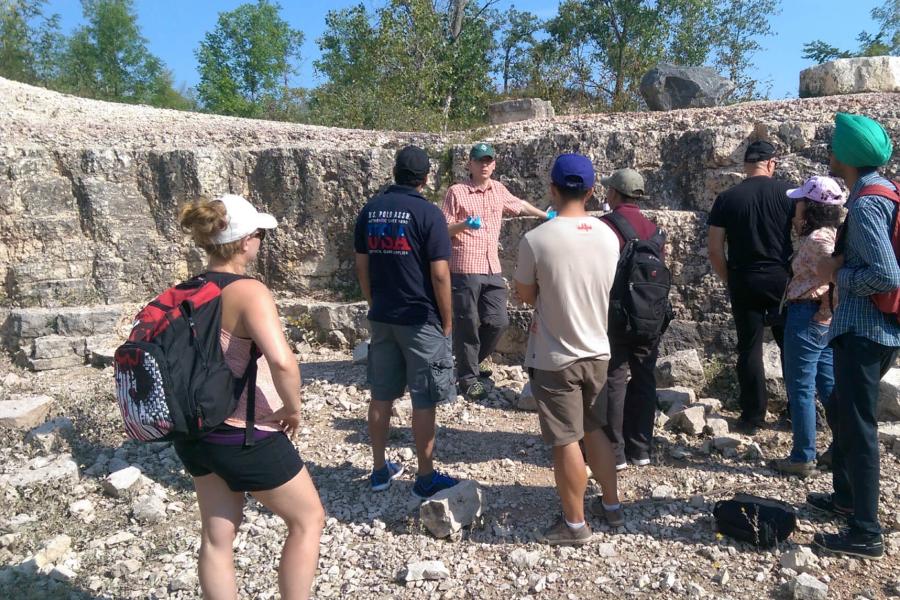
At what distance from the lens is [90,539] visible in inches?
130

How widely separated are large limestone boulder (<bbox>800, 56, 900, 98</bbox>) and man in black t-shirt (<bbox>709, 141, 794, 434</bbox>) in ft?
14.9

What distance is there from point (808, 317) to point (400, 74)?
11336mm

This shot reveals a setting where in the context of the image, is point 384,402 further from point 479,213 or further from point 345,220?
point 345,220

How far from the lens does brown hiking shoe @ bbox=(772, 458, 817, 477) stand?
11.5 ft

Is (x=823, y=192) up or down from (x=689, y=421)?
up

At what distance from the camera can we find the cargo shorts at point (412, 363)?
128 inches

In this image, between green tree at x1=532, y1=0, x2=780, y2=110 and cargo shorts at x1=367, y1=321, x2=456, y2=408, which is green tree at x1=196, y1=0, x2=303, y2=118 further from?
cargo shorts at x1=367, y1=321, x2=456, y2=408

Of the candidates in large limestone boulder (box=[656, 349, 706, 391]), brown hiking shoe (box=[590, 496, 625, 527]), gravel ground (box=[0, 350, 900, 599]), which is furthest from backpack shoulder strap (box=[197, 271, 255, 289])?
large limestone boulder (box=[656, 349, 706, 391])

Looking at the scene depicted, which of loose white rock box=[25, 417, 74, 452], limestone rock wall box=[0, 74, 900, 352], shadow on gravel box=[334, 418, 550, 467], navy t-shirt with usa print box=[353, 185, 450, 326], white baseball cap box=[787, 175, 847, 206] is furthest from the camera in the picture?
limestone rock wall box=[0, 74, 900, 352]

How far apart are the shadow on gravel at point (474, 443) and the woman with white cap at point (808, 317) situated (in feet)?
4.40

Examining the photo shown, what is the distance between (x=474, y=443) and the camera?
4.21 m

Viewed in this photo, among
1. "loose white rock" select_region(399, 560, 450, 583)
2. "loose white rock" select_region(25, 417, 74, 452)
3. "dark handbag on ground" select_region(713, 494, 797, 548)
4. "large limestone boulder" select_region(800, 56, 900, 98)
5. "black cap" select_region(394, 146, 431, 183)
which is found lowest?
"loose white rock" select_region(399, 560, 450, 583)

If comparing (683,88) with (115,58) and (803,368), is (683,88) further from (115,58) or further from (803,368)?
(115,58)

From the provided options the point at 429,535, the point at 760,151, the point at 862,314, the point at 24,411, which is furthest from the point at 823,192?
the point at 24,411
